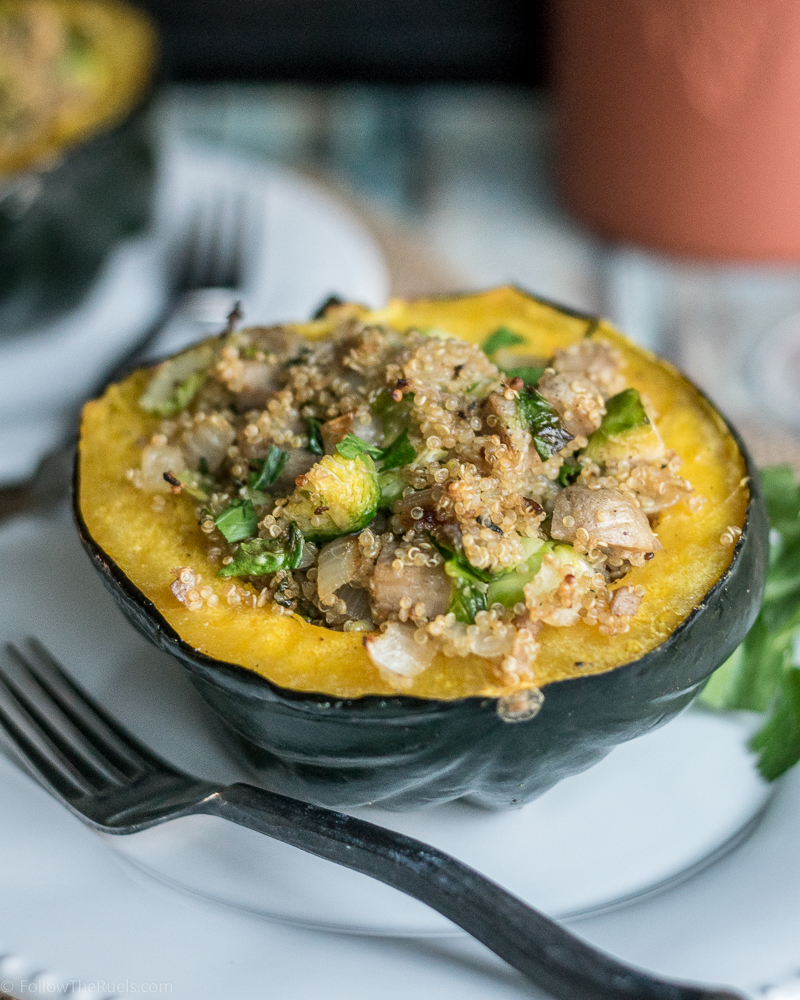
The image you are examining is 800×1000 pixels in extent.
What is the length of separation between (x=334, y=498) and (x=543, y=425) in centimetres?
31

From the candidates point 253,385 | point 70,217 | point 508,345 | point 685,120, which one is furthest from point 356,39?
point 253,385

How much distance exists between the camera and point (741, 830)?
1.51m

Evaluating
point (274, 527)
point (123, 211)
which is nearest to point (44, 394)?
point (123, 211)

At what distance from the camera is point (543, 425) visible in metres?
1.48

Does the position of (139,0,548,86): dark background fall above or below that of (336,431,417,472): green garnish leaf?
below

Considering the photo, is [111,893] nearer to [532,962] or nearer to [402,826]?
[402,826]

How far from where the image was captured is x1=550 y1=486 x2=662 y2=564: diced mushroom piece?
1.38 metres

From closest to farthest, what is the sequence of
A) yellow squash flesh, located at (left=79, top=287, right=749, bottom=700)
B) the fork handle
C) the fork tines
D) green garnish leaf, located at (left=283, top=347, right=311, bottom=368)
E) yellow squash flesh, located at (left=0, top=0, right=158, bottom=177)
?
the fork handle → yellow squash flesh, located at (left=79, top=287, right=749, bottom=700) → the fork tines → green garnish leaf, located at (left=283, top=347, right=311, bottom=368) → yellow squash flesh, located at (left=0, top=0, right=158, bottom=177)

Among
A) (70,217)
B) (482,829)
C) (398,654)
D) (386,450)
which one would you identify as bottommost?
(482,829)

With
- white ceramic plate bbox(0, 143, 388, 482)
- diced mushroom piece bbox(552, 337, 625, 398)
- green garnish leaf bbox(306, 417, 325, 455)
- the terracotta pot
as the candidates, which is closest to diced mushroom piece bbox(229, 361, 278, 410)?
green garnish leaf bbox(306, 417, 325, 455)

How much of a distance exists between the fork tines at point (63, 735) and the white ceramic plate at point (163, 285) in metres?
0.78

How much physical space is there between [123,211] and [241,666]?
1.99 m

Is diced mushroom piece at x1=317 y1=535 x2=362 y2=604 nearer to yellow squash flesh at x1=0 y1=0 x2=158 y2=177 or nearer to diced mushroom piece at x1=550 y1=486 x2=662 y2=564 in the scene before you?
diced mushroom piece at x1=550 y1=486 x2=662 y2=564

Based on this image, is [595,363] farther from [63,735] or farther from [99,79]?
[99,79]
